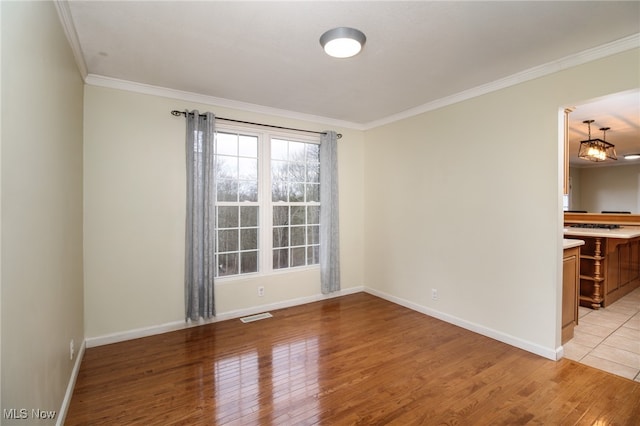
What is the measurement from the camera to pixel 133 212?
3178 millimetres

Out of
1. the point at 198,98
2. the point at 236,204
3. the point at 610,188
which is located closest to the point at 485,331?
the point at 236,204

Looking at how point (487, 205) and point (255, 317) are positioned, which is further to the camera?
point (255, 317)

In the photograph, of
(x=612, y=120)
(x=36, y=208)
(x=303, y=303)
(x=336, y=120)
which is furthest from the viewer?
(x=612, y=120)

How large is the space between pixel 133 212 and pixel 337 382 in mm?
2524

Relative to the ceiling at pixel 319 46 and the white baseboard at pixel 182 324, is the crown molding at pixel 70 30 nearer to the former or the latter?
the ceiling at pixel 319 46

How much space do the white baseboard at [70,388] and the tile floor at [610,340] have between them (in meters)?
3.89

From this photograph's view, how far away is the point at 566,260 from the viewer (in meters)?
3.02

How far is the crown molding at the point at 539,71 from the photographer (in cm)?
234

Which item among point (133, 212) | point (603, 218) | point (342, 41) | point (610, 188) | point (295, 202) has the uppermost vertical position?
point (342, 41)

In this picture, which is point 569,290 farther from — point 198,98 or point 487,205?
point 198,98

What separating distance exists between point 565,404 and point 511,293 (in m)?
1.07

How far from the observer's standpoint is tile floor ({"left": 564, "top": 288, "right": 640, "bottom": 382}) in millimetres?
2645

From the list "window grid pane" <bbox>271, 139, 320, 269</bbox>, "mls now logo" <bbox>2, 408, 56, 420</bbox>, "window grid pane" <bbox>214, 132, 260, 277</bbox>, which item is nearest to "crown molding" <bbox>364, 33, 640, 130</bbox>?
"window grid pane" <bbox>271, 139, 320, 269</bbox>

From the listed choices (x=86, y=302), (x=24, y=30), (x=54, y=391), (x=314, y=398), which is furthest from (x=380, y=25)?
(x=86, y=302)
